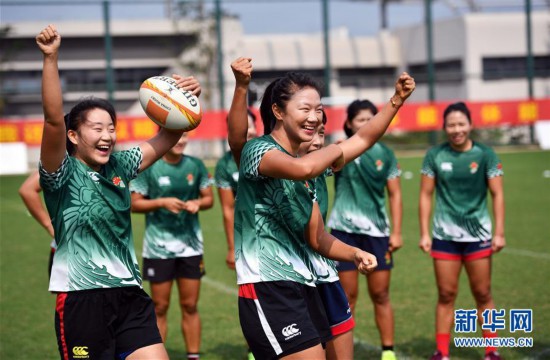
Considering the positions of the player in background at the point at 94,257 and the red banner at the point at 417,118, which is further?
the red banner at the point at 417,118

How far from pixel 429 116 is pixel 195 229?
2459 cm

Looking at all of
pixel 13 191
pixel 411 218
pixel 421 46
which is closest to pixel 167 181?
pixel 411 218

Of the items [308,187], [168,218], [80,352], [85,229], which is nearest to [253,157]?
[308,187]

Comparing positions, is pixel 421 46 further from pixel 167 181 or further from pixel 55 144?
pixel 55 144

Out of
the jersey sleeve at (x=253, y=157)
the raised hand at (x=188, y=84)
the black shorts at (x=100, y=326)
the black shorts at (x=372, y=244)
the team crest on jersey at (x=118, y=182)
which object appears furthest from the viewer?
the black shorts at (x=372, y=244)

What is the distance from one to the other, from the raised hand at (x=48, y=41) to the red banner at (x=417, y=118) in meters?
23.7

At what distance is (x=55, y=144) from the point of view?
438cm

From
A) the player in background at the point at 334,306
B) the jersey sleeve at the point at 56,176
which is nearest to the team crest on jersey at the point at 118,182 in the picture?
the jersey sleeve at the point at 56,176

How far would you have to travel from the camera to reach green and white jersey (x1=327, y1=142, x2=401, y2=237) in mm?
7457

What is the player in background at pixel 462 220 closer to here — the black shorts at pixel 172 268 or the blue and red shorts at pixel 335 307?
the black shorts at pixel 172 268

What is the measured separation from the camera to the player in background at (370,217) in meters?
7.33

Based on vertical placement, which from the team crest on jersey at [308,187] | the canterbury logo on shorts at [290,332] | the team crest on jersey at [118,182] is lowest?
the canterbury logo on shorts at [290,332]

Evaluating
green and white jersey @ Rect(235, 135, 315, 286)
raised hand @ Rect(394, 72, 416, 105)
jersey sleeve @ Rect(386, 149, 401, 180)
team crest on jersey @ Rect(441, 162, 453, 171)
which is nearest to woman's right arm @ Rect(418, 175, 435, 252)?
team crest on jersey @ Rect(441, 162, 453, 171)

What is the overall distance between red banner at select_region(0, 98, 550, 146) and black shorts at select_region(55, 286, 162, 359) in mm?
23376
